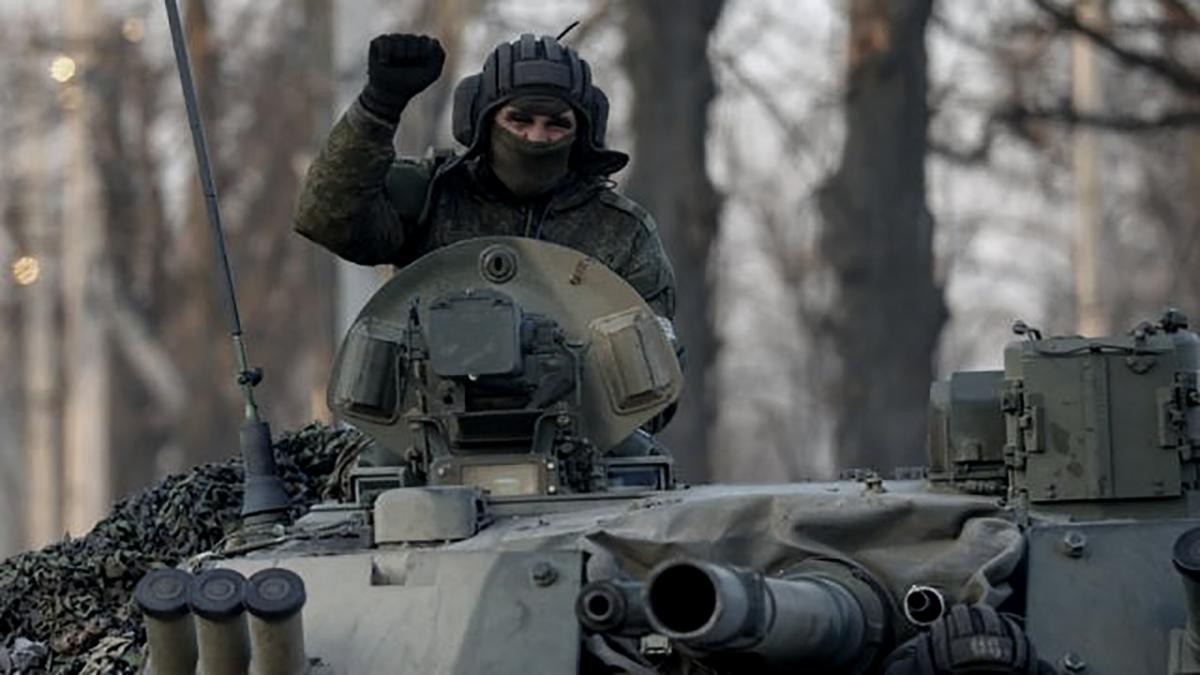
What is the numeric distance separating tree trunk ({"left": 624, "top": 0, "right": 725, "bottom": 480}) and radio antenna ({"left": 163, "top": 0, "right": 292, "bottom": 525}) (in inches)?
617

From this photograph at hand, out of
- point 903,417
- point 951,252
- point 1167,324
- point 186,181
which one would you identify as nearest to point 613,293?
point 1167,324

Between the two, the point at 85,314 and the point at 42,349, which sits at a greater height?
the point at 85,314

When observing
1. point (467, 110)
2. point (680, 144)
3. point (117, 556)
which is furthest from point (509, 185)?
point (680, 144)

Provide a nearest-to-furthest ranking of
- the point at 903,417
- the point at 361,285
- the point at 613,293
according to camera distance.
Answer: the point at 613,293, the point at 361,285, the point at 903,417

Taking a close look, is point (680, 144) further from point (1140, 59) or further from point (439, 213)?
point (439, 213)

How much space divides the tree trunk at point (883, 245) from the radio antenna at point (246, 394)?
15.0 m

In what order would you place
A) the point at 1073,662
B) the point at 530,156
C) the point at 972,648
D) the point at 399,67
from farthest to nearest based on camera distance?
the point at 530,156 < the point at 399,67 < the point at 1073,662 < the point at 972,648

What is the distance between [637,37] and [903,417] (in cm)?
403

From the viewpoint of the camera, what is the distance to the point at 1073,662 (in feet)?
36.6

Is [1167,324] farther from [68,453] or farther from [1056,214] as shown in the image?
[1056,214]

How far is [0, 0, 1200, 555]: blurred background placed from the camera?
98.0 ft

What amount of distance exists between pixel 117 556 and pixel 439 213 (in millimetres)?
1854

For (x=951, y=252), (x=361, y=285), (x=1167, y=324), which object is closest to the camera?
(x=1167, y=324)

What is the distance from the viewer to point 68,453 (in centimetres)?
5103
